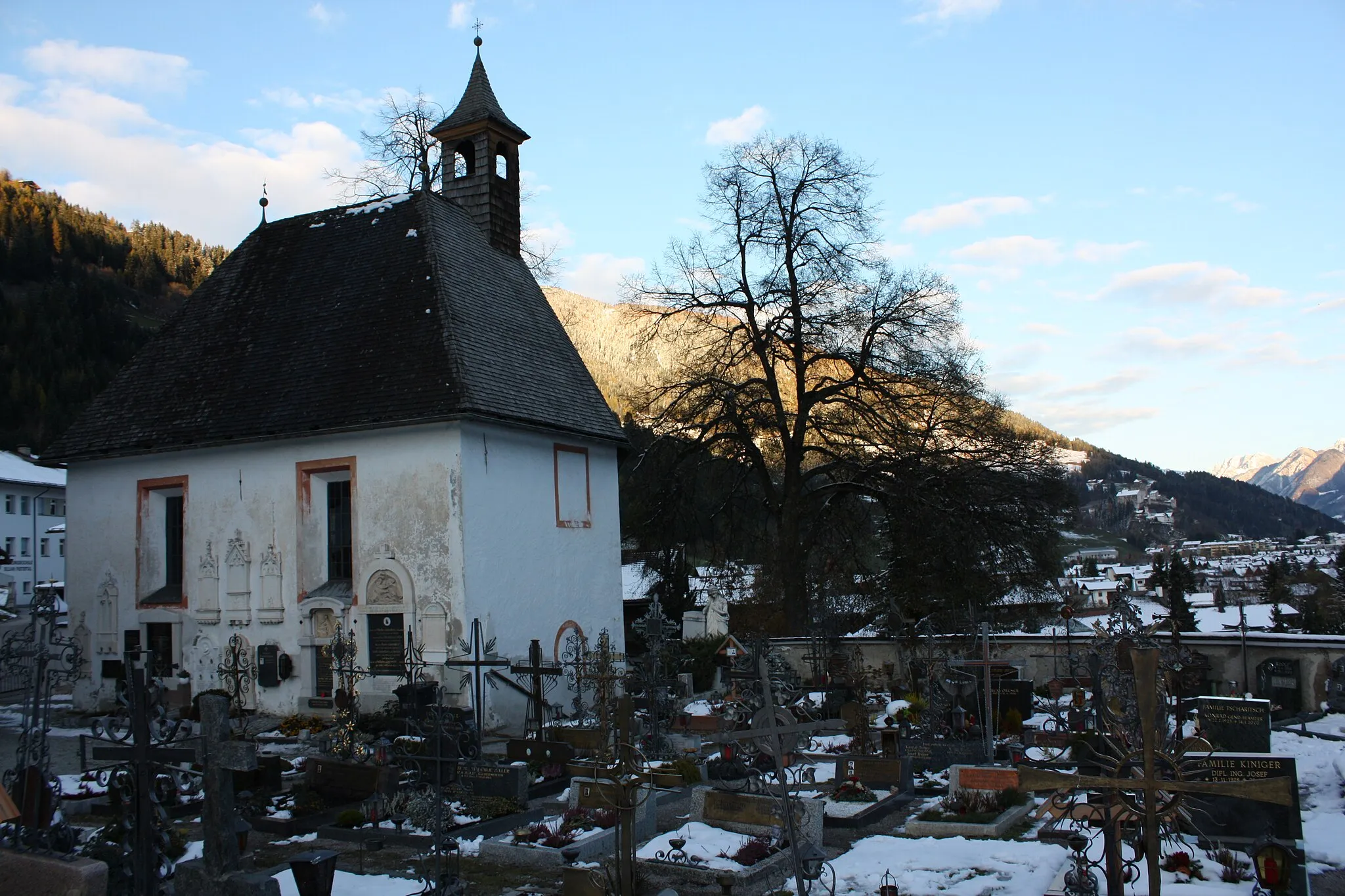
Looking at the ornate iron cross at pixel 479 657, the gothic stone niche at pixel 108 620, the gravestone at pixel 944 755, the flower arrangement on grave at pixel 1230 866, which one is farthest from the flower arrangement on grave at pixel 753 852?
the gothic stone niche at pixel 108 620

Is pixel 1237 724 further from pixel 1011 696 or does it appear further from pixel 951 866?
pixel 1011 696

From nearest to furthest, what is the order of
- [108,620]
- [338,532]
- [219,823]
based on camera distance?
[219,823] → [338,532] → [108,620]

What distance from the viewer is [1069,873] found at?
24.4 ft

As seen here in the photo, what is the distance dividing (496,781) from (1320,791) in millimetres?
8953

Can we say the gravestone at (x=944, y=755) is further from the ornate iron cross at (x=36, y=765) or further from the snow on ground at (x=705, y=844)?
the ornate iron cross at (x=36, y=765)

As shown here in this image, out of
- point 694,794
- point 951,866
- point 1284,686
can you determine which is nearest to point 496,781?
point 694,794

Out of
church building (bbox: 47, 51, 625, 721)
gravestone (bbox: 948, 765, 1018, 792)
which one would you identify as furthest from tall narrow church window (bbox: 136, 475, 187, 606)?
gravestone (bbox: 948, 765, 1018, 792)

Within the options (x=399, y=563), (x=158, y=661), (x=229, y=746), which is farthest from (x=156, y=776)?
(x=158, y=661)

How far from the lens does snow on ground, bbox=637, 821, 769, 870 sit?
881cm

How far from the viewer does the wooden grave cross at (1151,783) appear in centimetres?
516

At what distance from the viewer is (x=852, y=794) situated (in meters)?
11.6

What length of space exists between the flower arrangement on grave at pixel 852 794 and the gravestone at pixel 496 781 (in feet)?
11.5

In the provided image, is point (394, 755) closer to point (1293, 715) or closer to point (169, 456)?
point (169, 456)

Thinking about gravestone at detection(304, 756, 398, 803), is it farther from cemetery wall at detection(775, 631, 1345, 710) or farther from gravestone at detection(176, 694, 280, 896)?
cemetery wall at detection(775, 631, 1345, 710)
